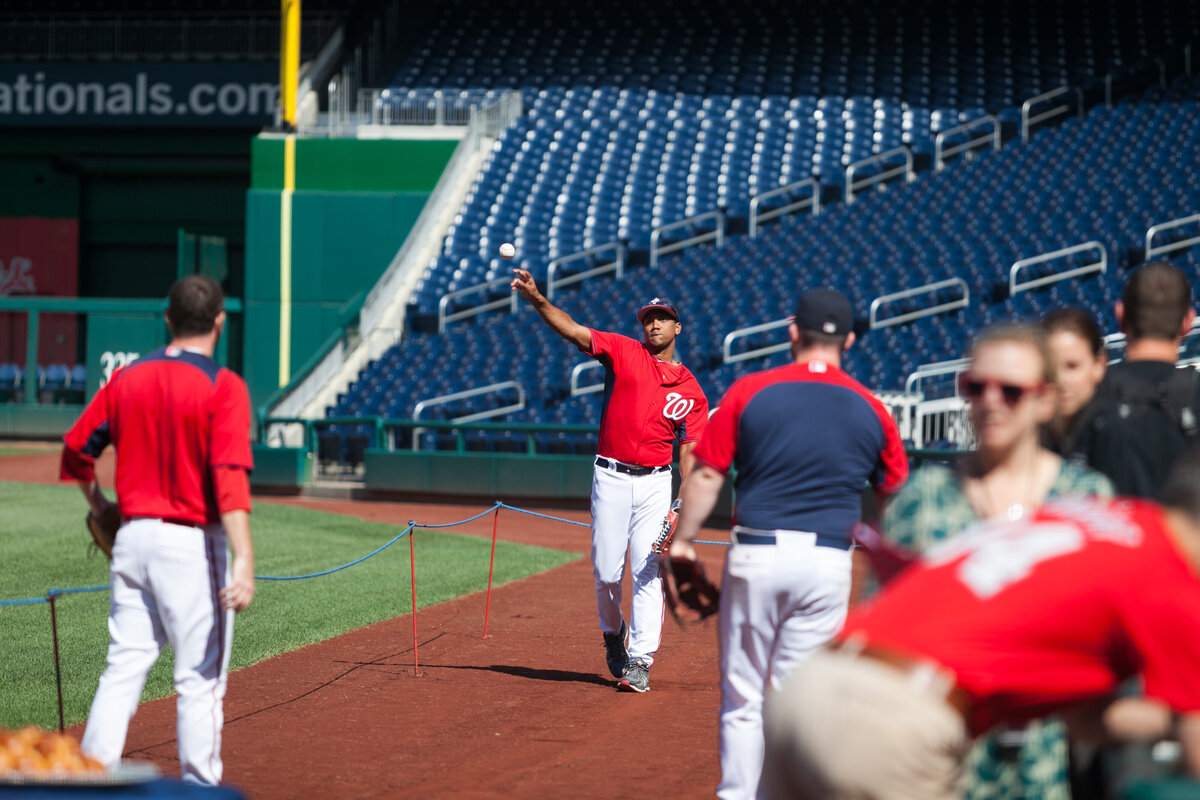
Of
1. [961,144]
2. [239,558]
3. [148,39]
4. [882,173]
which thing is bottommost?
[239,558]


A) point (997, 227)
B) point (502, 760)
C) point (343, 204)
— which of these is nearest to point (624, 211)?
point (343, 204)

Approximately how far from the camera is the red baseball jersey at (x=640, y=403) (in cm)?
777

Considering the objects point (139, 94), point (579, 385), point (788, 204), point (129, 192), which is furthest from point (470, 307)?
point (129, 192)

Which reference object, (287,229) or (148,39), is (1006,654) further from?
(148,39)

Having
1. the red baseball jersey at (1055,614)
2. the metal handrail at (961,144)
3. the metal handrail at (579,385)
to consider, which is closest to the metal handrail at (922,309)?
the metal handrail at (579,385)

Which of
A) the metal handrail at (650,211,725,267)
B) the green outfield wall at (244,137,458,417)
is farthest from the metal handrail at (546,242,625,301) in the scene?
the green outfield wall at (244,137,458,417)

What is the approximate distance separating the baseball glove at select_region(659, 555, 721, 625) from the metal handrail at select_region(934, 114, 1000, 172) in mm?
22754

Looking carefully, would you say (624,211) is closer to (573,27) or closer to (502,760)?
(573,27)

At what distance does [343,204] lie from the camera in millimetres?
27578

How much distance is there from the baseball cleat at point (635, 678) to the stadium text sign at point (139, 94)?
26.6 metres

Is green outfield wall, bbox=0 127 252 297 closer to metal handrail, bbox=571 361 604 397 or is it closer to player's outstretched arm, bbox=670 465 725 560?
metal handrail, bbox=571 361 604 397

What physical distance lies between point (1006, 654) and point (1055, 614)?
13 cm

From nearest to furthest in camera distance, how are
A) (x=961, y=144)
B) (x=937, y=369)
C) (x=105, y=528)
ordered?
(x=105, y=528) → (x=937, y=369) → (x=961, y=144)

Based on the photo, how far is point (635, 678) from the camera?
26.0ft
